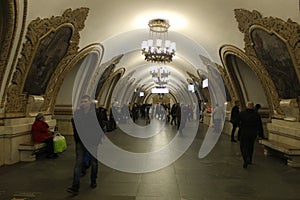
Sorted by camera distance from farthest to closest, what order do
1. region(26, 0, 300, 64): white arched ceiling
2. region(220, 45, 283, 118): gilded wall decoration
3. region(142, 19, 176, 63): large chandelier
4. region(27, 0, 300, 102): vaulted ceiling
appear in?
region(142, 19, 176, 63): large chandelier
region(220, 45, 283, 118): gilded wall decoration
region(27, 0, 300, 102): vaulted ceiling
region(26, 0, 300, 64): white arched ceiling

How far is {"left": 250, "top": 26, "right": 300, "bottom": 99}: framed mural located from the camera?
7293 mm

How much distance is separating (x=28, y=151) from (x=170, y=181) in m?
3.69

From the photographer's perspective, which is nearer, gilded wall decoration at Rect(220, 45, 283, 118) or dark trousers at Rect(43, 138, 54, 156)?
dark trousers at Rect(43, 138, 54, 156)

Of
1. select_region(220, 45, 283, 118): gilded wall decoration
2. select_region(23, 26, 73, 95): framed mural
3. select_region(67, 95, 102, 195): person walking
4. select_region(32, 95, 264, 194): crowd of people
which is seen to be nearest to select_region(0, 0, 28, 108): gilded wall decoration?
select_region(23, 26, 73, 95): framed mural

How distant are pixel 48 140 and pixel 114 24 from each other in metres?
3.79

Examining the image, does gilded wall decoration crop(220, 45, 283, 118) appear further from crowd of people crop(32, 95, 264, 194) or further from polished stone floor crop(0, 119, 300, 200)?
polished stone floor crop(0, 119, 300, 200)

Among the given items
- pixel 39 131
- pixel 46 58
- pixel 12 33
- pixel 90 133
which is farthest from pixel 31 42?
pixel 90 133

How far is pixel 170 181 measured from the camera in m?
5.59

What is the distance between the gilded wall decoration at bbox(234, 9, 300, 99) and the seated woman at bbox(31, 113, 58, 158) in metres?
5.64

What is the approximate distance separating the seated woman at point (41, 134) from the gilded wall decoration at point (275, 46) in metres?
5.64

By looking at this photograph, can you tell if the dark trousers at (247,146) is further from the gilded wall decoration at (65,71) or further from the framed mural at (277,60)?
the gilded wall decoration at (65,71)

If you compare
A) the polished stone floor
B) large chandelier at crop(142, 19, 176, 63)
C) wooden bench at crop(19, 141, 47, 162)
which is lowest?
the polished stone floor

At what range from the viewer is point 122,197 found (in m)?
4.57

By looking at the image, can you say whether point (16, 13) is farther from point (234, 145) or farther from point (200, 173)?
point (234, 145)
